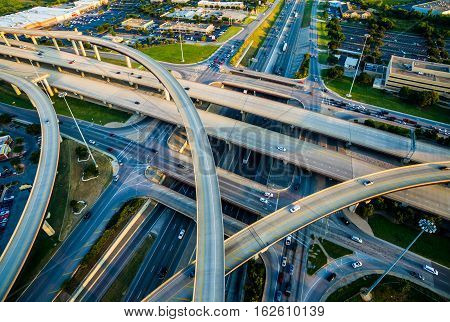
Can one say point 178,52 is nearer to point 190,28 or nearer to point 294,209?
point 190,28

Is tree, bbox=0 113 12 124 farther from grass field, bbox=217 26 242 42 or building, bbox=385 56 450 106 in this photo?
building, bbox=385 56 450 106

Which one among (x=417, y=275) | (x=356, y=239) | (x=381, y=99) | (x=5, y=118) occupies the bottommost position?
(x=417, y=275)

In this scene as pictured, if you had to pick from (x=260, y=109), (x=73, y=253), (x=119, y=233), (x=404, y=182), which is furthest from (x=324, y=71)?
(x=73, y=253)

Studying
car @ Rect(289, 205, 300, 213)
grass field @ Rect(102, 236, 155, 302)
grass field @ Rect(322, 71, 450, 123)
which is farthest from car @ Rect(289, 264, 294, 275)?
grass field @ Rect(322, 71, 450, 123)

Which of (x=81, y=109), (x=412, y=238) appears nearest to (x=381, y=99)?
(x=412, y=238)

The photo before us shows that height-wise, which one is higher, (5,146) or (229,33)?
(229,33)

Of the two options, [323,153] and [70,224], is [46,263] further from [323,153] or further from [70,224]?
[323,153]

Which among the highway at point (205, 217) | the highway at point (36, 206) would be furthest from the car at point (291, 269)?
the highway at point (36, 206)
